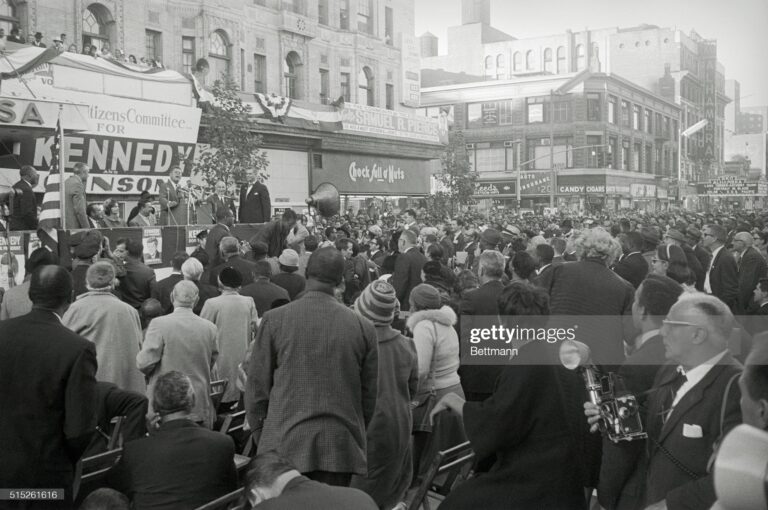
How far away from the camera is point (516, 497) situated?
3568mm

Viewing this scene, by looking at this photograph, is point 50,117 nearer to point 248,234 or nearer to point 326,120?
point 248,234

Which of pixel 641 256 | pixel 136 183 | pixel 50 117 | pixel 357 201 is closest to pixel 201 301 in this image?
pixel 641 256

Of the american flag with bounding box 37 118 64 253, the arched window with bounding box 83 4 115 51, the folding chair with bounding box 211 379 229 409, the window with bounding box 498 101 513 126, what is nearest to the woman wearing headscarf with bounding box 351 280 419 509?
the folding chair with bounding box 211 379 229 409

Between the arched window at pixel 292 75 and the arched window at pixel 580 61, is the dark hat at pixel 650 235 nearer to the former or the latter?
the arched window at pixel 580 61

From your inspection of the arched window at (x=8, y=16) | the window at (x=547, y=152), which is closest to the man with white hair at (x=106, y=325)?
the arched window at (x=8, y=16)

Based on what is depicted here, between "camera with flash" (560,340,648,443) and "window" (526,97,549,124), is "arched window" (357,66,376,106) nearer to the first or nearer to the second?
"window" (526,97,549,124)

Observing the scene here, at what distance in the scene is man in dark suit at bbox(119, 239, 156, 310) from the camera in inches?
299

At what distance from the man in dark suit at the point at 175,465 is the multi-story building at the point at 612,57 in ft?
19.4

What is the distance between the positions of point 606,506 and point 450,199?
2976 cm

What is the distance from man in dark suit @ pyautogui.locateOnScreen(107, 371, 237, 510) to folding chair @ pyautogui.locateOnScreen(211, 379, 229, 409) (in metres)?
2.06

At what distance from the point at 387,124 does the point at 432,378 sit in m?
25.0

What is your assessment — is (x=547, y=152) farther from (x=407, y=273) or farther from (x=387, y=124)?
(x=407, y=273)

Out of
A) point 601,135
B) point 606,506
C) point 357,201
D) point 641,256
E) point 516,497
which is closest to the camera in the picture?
point 516,497

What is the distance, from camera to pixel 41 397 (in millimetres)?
3844
